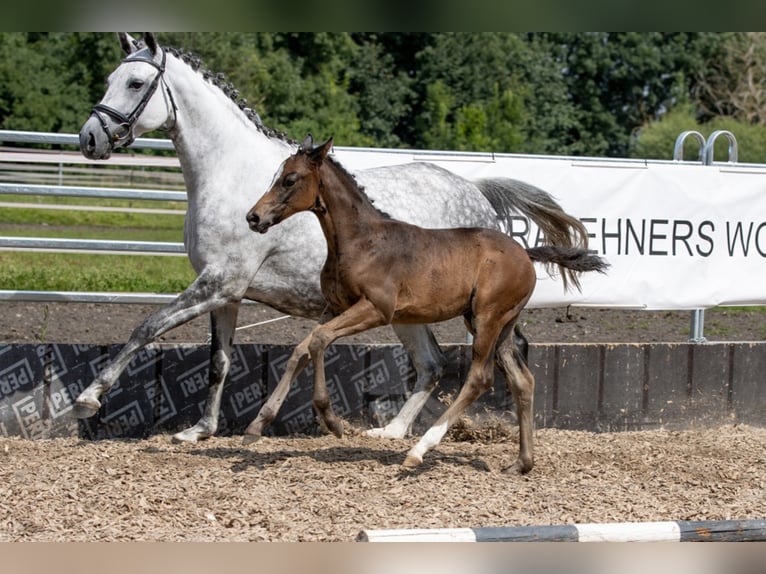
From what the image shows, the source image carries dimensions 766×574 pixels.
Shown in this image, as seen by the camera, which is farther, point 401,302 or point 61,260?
point 61,260

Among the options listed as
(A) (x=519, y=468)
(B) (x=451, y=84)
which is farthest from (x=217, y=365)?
(B) (x=451, y=84)

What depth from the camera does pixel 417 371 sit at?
671cm

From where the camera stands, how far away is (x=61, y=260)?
13.5 metres

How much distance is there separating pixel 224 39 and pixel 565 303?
2380 cm

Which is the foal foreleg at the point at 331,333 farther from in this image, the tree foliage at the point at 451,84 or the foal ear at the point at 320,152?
the tree foliage at the point at 451,84

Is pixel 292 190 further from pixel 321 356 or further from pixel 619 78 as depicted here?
pixel 619 78

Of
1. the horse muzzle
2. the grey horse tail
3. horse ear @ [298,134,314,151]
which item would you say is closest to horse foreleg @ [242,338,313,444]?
horse ear @ [298,134,314,151]

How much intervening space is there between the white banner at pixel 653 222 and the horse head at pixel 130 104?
1850 millimetres

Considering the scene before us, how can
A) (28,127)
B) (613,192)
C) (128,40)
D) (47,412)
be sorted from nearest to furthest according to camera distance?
(128,40) < (47,412) < (613,192) < (28,127)

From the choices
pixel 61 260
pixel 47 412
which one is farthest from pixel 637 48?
pixel 47 412

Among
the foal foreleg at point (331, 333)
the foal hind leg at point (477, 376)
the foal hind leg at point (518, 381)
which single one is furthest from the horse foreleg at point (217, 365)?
the foal hind leg at point (518, 381)

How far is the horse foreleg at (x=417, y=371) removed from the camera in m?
6.62

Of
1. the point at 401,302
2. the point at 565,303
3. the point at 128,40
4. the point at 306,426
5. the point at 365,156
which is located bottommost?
the point at 306,426

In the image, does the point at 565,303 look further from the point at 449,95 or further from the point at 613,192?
the point at 449,95
